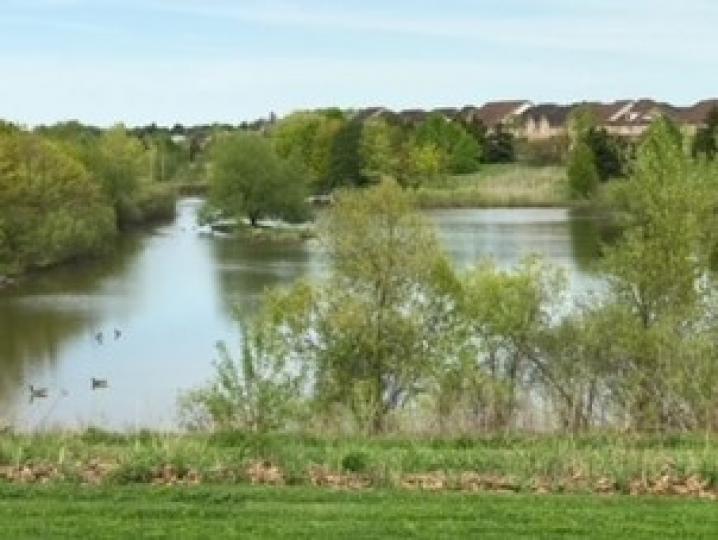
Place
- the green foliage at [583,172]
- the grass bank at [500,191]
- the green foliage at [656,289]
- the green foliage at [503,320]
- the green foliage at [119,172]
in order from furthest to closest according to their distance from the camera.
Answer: the grass bank at [500,191], the green foliage at [583,172], the green foliage at [119,172], the green foliage at [503,320], the green foliage at [656,289]

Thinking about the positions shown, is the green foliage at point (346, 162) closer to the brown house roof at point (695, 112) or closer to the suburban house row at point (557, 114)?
the suburban house row at point (557, 114)

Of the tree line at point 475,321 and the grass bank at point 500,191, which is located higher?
the tree line at point 475,321

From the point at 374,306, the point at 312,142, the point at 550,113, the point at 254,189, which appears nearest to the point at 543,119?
the point at 550,113

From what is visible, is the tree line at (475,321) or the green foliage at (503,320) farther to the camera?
the green foliage at (503,320)

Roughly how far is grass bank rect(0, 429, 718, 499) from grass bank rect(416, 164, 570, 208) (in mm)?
69140

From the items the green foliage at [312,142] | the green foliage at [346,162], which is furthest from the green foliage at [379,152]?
the green foliage at [312,142]

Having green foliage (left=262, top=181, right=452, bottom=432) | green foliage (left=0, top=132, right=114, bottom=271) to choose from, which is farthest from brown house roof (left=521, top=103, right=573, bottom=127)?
green foliage (left=262, top=181, right=452, bottom=432)

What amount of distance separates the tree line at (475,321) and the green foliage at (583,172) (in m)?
50.5

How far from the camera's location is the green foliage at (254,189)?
229 feet

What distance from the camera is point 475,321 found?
2245 cm

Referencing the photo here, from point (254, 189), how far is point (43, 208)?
757 inches

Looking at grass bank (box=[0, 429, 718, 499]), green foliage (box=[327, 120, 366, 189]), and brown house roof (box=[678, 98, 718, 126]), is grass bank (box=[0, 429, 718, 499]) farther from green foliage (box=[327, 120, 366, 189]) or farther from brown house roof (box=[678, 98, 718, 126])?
brown house roof (box=[678, 98, 718, 126])

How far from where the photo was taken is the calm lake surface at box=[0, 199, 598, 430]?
24.9 m

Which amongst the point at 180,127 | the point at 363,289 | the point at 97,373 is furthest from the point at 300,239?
the point at 180,127
